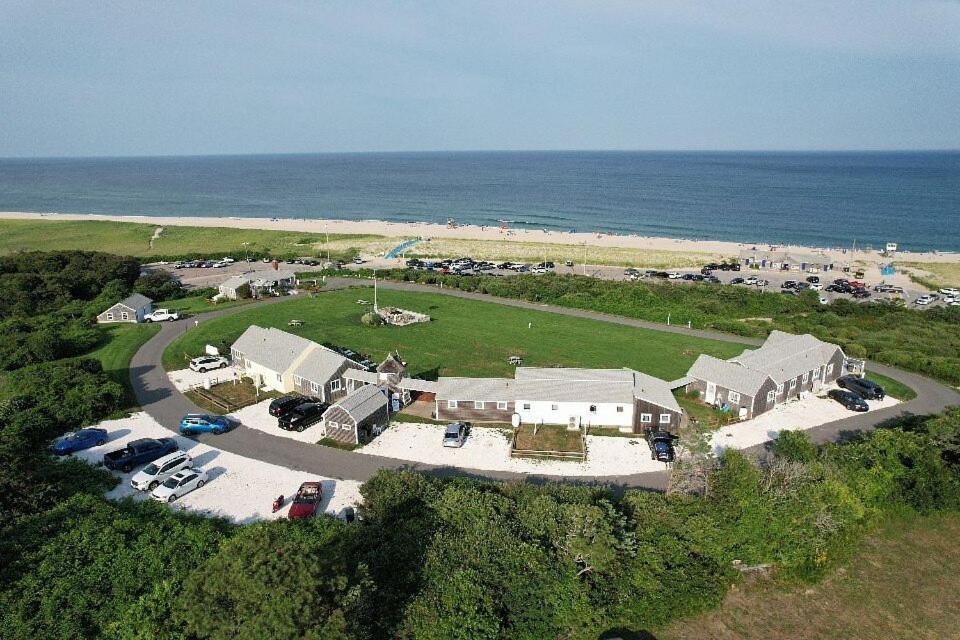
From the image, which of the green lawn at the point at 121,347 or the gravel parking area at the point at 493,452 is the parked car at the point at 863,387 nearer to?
the gravel parking area at the point at 493,452

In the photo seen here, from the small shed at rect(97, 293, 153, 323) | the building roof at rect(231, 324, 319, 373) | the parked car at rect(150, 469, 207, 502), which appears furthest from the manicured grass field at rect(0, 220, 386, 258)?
the parked car at rect(150, 469, 207, 502)

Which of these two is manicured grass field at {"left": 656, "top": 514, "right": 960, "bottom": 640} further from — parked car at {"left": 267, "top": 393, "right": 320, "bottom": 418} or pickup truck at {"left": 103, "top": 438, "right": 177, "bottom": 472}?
pickup truck at {"left": 103, "top": 438, "right": 177, "bottom": 472}

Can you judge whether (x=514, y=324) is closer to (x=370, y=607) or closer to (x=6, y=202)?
(x=370, y=607)

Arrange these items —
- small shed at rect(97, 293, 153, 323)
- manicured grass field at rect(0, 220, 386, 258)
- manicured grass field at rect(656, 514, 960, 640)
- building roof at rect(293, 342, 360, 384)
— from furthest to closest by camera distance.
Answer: manicured grass field at rect(0, 220, 386, 258)
small shed at rect(97, 293, 153, 323)
building roof at rect(293, 342, 360, 384)
manicured grass field at rect(656, 514, 960, 640)

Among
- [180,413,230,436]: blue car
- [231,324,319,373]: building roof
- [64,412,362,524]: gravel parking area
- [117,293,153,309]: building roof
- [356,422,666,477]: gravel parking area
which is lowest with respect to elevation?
[64,412,362,524]: gravel parking area

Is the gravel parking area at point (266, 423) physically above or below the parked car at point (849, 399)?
below

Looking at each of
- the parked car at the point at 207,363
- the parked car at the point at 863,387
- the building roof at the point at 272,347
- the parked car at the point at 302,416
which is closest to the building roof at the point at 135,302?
the parked car at the point at 207,363

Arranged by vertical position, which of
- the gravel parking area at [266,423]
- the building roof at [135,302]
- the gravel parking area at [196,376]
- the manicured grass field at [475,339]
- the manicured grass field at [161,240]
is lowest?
the gravel parking area at [266,423]

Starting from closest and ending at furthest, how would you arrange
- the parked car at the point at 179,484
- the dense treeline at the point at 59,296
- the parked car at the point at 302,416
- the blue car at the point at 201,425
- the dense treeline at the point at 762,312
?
the parked car at the point at 179,484
the blue car at the point at 201,425
the parked car at the point at 302,416
the dense treeline at the point at 59,296
the dense treeline at the point at 762,312
